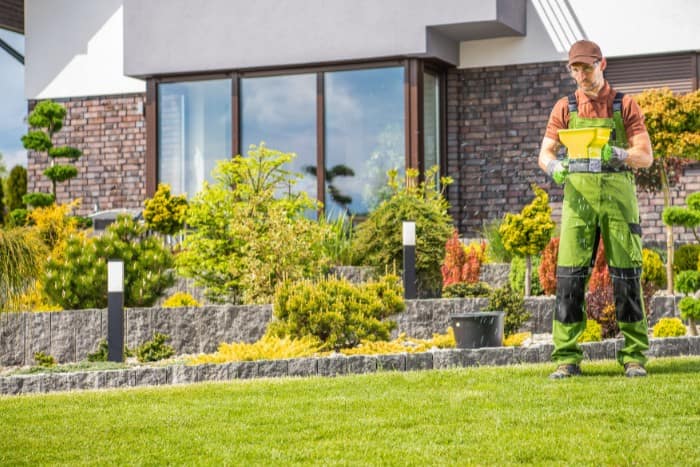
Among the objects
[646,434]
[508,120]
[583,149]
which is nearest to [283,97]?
[508,120]

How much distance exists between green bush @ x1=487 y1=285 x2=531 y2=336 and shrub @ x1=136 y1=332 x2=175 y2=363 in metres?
3.06

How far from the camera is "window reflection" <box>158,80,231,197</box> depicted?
1839 centimetres

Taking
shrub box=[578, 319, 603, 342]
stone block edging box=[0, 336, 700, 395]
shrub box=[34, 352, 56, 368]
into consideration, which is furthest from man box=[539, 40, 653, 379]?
shrub box=[34, 352, 56, 368]

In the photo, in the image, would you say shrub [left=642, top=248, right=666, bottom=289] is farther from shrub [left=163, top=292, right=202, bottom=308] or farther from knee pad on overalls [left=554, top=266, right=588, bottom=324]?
shrub [left=163, top=292, right=202, bottom=308]

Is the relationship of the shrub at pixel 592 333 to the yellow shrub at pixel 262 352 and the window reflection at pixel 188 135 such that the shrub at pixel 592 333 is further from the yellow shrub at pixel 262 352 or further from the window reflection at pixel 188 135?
the window reflection at pixel 188 135

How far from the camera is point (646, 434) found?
574 centimetres

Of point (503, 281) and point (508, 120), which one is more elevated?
point (508, 120)

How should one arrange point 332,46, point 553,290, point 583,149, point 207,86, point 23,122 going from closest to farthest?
point 583,149 < point 553,290 < point 332,46 < point 207,86 < point 23,122

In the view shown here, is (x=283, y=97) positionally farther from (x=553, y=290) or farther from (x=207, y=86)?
(x=553, y=290)

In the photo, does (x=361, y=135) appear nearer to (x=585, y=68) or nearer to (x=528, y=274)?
(x=528, y=274)

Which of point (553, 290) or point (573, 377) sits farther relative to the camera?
point (553, 290)

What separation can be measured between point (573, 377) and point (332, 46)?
1016 centimetres

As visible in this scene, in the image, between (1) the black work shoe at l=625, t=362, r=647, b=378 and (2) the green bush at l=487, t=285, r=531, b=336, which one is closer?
(1) the black work shoe at l=625, t=362, r=647, b=378

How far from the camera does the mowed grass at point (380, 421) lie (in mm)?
5531
